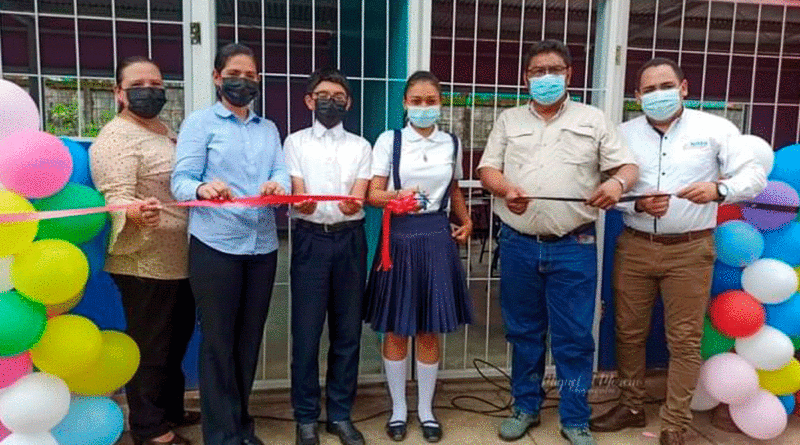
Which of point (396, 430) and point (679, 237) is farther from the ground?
point (679, 237)

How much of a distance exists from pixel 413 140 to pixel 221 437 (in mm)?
1442

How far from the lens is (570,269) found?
101 inches

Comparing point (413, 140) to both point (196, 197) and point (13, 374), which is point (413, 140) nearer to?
point (196, 197)

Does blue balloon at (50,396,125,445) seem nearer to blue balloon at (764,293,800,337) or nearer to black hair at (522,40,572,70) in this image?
black hair at (522,40,572,70)

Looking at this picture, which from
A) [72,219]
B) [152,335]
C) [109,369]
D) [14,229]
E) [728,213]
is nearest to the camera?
[14,229]

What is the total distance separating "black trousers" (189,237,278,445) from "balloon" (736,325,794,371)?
2.10 m

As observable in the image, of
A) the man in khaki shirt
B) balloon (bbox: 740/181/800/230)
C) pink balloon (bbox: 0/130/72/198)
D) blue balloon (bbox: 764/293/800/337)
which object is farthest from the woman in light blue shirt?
blue balloon (bbox: 764/293/800/337)

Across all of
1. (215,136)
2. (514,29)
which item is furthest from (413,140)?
(514,29)

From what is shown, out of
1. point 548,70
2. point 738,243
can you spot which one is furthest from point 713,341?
point 548,70

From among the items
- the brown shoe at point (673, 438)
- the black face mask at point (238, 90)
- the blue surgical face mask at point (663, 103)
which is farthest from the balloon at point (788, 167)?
the black face mask at point (238, 90)

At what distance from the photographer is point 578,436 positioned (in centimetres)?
263

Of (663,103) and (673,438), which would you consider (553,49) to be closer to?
(663,103)

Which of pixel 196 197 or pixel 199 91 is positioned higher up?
pixel 199 91

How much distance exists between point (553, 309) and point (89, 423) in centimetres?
188
